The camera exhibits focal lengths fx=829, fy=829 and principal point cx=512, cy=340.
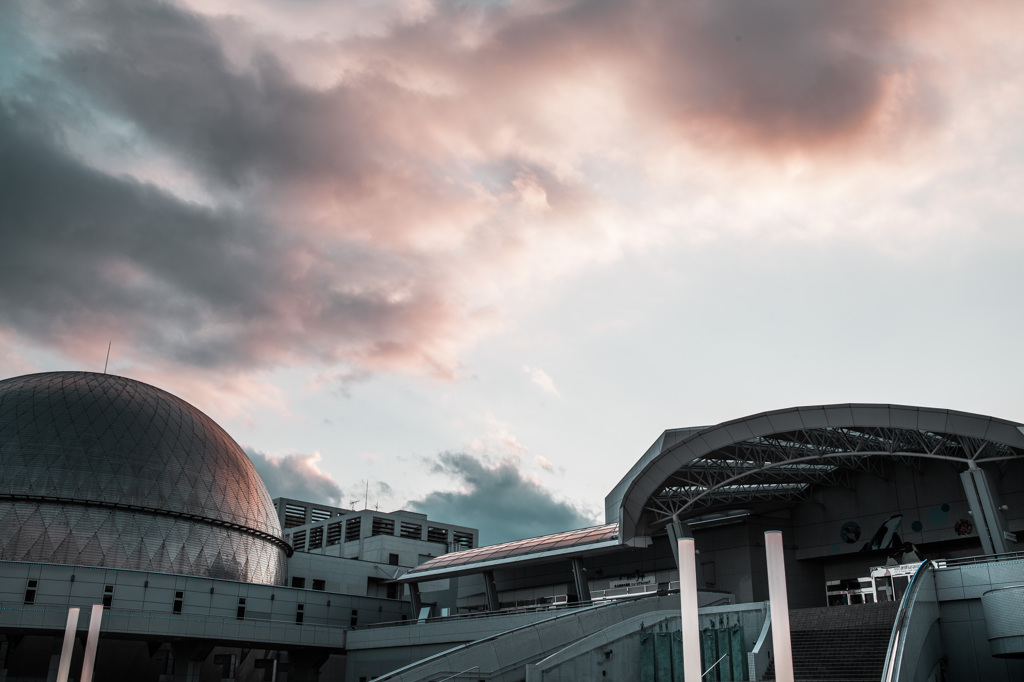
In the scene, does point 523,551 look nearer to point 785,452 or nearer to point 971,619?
point 785,452

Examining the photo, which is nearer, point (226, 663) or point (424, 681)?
point (424, 681)

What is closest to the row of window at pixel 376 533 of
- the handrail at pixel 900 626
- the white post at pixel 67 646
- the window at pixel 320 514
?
the window at pixel 320 514

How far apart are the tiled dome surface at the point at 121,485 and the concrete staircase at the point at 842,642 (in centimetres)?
3170

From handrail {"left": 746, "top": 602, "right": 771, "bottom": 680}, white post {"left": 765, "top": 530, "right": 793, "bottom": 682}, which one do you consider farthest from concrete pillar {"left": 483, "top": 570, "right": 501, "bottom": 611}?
white post {"left": 765, "top": 530, "right": 793, "bottom": 682}

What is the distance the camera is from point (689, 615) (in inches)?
489

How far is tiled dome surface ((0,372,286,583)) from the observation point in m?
41.9

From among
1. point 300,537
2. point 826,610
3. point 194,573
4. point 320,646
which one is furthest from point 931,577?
point 300,537

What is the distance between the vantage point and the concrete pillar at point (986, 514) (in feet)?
107

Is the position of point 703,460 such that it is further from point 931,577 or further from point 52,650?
point 52,650

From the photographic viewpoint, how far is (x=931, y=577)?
1109 inches

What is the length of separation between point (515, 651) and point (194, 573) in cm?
2232

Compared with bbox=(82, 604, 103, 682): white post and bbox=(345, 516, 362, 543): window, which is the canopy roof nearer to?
bbox=(345, 516, 362, 543): window

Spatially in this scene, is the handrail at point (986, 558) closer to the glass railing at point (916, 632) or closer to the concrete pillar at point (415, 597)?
the glass railing at point (916, 632)

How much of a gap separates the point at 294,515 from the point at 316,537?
718cm
